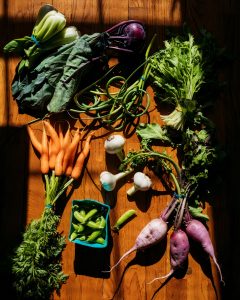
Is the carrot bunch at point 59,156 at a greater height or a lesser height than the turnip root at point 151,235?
greater

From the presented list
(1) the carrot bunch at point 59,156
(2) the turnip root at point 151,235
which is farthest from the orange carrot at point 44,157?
(2) the turnip root at point 151,235

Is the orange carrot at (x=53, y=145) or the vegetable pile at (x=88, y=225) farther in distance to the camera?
the orange carrot at (x=53, y=145)

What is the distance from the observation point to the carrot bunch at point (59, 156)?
2.16 metres

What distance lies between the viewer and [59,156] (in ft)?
7.14

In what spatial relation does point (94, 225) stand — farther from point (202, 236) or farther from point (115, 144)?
point (202, 236)

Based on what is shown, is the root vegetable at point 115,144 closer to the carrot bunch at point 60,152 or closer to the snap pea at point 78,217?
the carrot bunch at point 60,152

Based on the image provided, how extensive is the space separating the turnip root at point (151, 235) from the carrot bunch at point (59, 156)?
0.45 meters

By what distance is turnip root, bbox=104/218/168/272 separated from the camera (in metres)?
2.09

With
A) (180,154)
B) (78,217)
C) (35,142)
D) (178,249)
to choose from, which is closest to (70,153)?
(35,142)

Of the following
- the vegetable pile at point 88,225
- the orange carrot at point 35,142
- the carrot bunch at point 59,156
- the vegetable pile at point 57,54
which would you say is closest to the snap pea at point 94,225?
the vegetable pile at point 88,225

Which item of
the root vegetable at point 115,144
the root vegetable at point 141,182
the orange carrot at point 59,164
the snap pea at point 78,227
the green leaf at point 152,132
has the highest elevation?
the green leaf at point 152,132

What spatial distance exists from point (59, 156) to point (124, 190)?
0.39 m

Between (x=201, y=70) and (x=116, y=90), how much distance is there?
464mm

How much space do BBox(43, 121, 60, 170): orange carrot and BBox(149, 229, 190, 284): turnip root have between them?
723 millimetres
